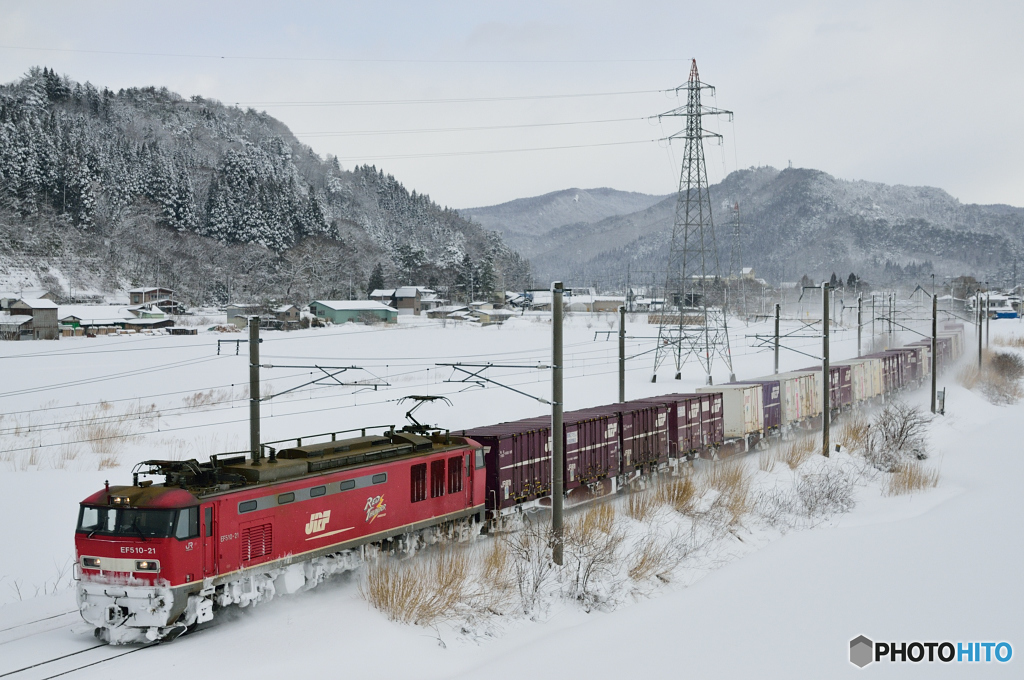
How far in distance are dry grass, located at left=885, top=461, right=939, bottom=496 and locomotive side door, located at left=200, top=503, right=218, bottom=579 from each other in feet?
82.7

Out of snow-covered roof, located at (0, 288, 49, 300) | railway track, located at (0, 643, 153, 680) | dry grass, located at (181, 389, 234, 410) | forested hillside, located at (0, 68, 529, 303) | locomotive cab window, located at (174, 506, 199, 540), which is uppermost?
forested hillside, located at (0, 68, 529, 303)

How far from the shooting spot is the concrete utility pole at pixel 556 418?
17.7 metres

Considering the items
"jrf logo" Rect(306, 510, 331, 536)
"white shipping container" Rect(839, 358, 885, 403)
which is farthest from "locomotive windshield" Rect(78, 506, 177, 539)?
"white shipping container" Rect(839, 358, 885, 403)

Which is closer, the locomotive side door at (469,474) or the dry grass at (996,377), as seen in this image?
the locomotive side door at (469,474)

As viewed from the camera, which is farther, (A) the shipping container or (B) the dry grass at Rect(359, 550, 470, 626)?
(A) the shipping container

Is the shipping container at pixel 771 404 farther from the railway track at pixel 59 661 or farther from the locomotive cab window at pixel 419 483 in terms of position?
the railway track at pixel 59 661

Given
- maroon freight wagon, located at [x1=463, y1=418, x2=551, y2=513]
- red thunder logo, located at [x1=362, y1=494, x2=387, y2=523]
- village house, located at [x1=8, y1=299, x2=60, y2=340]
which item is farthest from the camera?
village house, located at [x1=8, y1=299, x2=60, y2=340]

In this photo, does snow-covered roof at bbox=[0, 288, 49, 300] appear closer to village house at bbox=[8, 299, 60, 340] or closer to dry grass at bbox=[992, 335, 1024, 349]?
village house at bbox=[8, 299, 60, 340]

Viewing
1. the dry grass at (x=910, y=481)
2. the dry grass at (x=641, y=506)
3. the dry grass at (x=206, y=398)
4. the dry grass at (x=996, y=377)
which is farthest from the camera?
the dry grass at (x=996, y=377)

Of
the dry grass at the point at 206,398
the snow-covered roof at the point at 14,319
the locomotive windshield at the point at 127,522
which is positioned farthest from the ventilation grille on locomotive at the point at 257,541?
the snow-covered roof at the point at 14,319

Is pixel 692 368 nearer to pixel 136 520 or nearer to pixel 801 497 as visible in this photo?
pixel 801 497

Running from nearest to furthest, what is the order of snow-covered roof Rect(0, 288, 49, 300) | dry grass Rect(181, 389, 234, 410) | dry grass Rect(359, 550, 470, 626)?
dry grass Rect(359, 550, 470, 626) < dry grass Rect(181, 389, 234, 410) < snow-covered roof Rect(0, 288, 49, 300)

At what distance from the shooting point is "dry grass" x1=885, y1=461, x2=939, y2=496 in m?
30.5

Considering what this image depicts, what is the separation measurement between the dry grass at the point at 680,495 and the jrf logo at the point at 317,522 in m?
12.6
